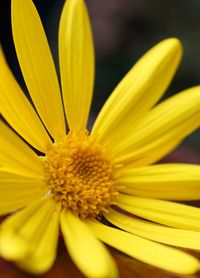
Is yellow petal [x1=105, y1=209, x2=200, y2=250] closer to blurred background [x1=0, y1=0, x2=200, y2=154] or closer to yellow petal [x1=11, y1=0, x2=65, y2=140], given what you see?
yellow petal [x1=11, y1=0, x2=65, y2=140]

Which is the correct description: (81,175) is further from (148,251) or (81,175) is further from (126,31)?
(126,31)

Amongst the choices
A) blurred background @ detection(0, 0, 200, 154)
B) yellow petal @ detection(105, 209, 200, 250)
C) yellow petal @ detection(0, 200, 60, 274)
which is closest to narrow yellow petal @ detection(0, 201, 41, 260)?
yellow petal @ detection(0, 200, 60, 274)

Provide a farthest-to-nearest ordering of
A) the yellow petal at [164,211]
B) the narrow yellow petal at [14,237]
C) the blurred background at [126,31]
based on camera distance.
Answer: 1. the blurred background at [126,31]
2. the yellow petal at [164,211]
3. the narrow yellow petal at [14,237]

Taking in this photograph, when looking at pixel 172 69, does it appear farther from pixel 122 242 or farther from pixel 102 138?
pixel 122 242

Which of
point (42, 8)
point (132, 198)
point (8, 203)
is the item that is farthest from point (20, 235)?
point (42, 8)

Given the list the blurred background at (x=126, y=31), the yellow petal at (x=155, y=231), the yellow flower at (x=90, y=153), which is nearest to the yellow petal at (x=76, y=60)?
the yellow flower at (x=90, y=153)

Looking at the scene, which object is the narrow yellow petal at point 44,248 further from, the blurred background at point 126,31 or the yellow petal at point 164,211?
the blurred background at point 126,31
